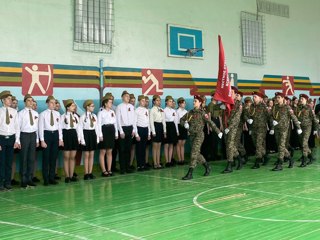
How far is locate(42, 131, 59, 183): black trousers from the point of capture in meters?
6.73

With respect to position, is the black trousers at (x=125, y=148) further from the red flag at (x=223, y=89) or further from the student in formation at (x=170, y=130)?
the red flag at (x=223, y=89)

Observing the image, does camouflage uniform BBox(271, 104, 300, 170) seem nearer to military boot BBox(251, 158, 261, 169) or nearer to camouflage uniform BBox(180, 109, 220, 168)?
military boot BBox(251, 158, 261, 169)

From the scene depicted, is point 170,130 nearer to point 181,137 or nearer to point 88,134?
point 181,137

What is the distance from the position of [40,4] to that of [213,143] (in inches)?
196

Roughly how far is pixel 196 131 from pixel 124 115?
1.65 meters

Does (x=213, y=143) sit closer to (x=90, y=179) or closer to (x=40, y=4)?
(x=90, y=179)

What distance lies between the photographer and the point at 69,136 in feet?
22.7

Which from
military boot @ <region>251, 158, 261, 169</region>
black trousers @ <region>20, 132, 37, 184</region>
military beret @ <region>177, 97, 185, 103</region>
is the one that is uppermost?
military beret @ <region>177, 97, 185, 103</region>

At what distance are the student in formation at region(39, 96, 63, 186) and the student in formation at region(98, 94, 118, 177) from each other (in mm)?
876

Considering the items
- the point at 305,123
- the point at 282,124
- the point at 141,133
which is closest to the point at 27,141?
the point at 141,133

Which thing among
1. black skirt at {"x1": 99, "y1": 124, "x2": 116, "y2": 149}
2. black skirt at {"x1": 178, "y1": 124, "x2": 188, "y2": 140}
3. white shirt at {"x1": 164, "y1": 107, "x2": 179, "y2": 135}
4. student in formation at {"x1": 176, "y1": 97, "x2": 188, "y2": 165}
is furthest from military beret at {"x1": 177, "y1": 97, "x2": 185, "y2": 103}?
black skirt at {"x1": 99, "y1": 124, "x2": 116, "y2": 149}

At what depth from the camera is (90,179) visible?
23.7ft

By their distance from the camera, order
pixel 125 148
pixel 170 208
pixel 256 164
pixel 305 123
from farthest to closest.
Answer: pixel 305 123
pixel 256 164
pixel 125 148
pixel 170 208

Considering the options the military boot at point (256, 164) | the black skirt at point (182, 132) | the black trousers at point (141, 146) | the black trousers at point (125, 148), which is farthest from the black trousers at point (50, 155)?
the military boot at point (256, 164)
